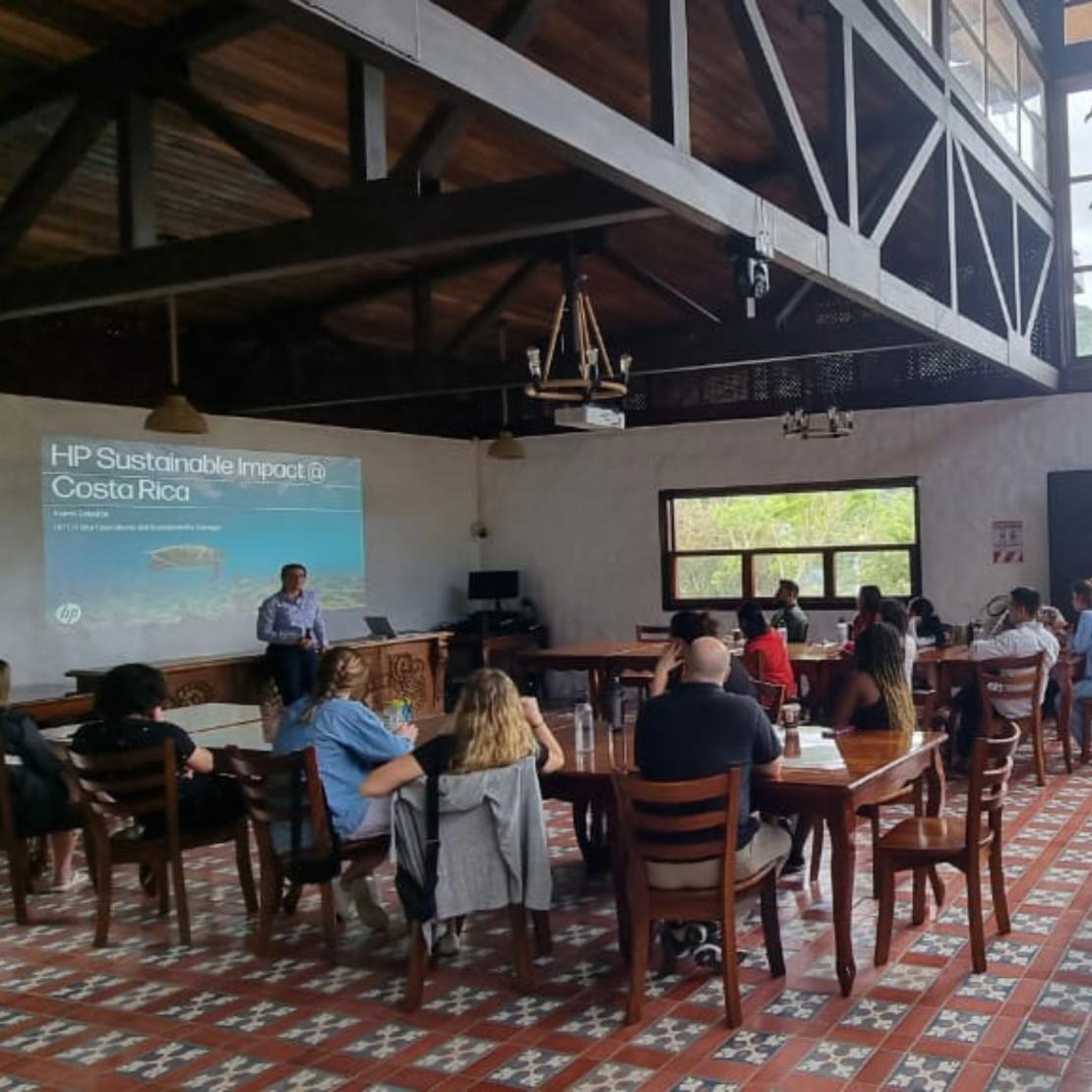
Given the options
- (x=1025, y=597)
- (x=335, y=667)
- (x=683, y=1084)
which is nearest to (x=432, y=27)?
(x=335, y=667)

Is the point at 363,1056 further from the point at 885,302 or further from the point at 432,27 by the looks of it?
the point at 885,302

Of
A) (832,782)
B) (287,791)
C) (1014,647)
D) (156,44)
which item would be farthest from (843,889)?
(156,44)

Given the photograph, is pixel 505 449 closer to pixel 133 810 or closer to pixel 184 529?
pixel 184 529

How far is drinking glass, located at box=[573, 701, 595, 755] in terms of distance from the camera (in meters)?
4.85

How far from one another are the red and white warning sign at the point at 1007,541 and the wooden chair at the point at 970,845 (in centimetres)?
646

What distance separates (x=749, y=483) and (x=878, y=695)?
6.63m

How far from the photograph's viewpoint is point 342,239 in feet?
15.4

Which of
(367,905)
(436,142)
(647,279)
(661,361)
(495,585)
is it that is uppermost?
(647,279)

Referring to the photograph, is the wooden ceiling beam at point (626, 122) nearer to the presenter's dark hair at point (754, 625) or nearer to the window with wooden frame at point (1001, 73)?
the window with wooden frame at point (1001, 73)

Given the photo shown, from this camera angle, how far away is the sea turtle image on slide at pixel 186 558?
30.4ft

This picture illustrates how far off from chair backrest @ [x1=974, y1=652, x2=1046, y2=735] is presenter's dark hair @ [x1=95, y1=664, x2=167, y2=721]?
4.65m

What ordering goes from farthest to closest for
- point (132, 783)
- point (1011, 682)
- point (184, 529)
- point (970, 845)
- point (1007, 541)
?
Answer: 1. point (1007, 541)
2. point (184, 529)
3. point (1011, 682)
4. point (132, 783)
5. point (970, 845)

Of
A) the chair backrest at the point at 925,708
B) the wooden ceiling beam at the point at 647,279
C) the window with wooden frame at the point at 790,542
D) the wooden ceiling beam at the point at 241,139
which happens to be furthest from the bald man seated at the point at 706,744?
the window with wooden frame at the point at 790,542

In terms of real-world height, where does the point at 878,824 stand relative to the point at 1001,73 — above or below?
below
